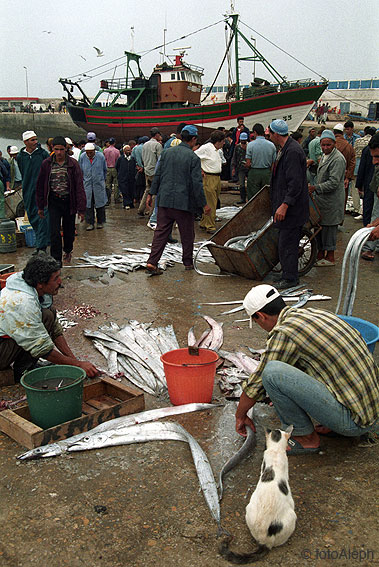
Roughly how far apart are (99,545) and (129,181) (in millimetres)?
12973

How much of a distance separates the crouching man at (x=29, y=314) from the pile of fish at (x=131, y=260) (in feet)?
12.9

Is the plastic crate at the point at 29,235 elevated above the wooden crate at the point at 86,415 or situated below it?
above

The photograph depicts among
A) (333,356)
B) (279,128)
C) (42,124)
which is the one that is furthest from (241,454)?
(42,124)

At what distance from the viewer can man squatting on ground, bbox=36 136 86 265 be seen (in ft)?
25.4

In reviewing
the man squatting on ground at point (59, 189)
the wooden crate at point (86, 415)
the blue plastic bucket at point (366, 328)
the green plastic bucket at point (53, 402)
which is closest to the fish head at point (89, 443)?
the wooden crate at point (86, 415)

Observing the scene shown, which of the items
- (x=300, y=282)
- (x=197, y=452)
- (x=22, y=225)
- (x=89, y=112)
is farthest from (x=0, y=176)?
(x=89, y=112)

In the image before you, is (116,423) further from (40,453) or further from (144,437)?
(40,453)

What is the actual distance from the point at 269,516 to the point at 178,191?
19.4 feet

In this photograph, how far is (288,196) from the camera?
6.73 meters

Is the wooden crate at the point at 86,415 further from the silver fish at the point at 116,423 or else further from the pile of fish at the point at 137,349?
the pile of fish at the point at 137,349

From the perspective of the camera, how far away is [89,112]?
27984mm

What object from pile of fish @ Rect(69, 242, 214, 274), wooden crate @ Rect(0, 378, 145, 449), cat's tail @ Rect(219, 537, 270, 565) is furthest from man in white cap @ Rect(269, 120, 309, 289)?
cat's tail @ Rect(219, 537, 270, 565)

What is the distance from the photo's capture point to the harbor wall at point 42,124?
75438mm

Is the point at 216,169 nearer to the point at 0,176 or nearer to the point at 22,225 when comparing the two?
the point at 22,225
